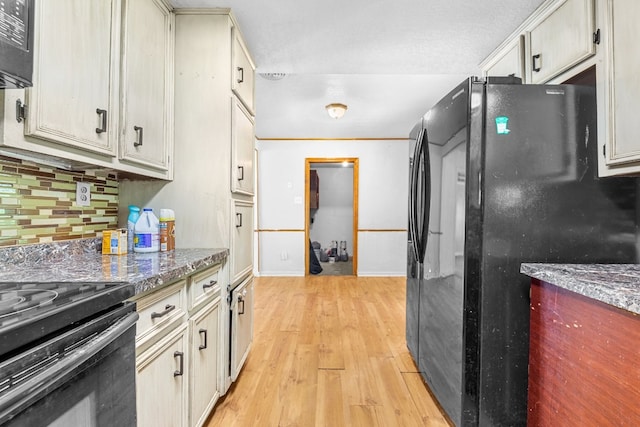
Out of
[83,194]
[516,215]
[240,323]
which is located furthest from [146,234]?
[516,215]

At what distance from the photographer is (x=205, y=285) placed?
1470 millimetres

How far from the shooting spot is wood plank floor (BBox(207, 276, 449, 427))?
1639mm

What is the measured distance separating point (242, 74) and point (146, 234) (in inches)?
42.8

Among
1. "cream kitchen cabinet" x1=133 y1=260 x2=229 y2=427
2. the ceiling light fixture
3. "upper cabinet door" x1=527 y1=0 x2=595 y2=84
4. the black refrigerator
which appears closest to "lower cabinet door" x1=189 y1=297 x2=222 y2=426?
"cream kitchen cabinet" x1=133 y1=260 x2=229 y2=427

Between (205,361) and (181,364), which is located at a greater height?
(181,364)

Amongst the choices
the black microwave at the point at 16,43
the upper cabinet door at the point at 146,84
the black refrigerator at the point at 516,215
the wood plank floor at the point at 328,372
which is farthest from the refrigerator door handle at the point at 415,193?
the black microwave at the point at 16,43

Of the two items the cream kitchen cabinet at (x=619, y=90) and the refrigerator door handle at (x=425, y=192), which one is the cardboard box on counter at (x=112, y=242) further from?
the cream kitchen cabinet at (x=619, y=90)

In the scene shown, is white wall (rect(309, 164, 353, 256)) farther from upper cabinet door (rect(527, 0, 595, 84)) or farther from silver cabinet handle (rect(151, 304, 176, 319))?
silver cabinet handle (rect(151, 304, 176, 319))

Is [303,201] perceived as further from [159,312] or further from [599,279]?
[599,279]

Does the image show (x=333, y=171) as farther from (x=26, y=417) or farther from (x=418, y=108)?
(x=26, y=417)

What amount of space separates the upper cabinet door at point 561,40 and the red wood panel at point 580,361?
1.07 meters

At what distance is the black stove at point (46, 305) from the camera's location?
540mm

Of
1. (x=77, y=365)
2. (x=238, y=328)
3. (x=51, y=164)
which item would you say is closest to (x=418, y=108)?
(x=238, y=328)

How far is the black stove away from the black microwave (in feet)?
1.75
